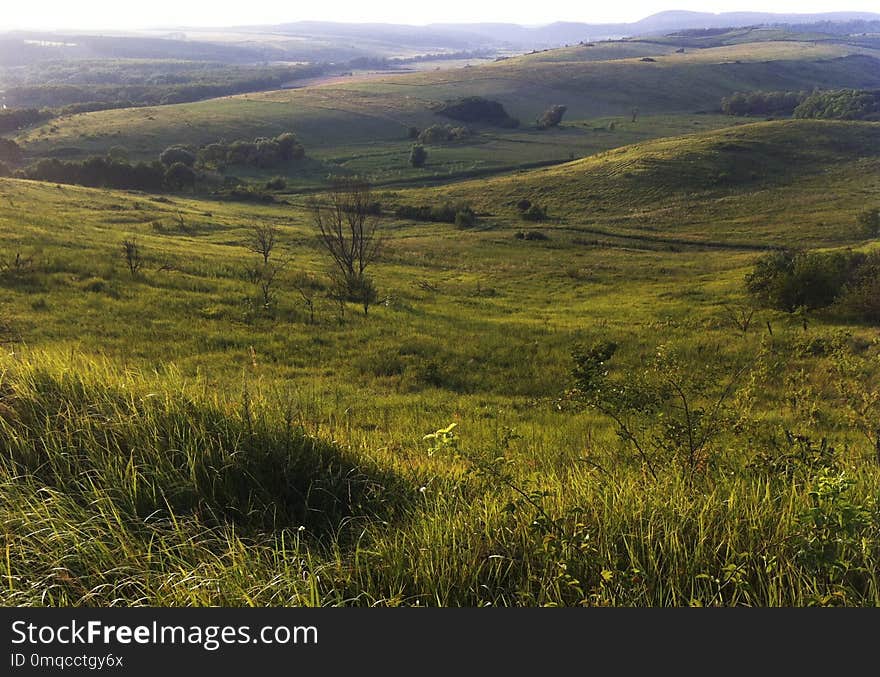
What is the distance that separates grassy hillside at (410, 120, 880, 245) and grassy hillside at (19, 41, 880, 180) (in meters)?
25.7

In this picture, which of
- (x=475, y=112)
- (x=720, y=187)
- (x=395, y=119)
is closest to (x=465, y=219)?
(x=720, y=187)

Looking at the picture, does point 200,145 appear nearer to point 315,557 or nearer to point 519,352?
point 519,352

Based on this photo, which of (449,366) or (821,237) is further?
(821,237)

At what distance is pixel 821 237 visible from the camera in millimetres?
58062

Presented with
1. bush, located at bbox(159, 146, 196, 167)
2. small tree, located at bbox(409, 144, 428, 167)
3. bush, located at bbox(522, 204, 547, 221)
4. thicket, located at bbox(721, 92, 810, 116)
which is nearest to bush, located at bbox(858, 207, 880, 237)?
bush, located at bbox(522, 204, 547, 221)

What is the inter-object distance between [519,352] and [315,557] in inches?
582

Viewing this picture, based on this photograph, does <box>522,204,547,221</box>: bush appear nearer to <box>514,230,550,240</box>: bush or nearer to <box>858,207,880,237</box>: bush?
<box>514,230,550,240</box>: bush

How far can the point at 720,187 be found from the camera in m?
80.2

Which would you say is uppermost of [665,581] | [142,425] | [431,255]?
[142,425]

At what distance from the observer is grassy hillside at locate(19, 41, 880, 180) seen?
370 ft

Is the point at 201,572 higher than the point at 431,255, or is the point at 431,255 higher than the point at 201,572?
the point at 201,572

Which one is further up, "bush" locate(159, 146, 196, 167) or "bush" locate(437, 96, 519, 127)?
"bush" locate(437, 96, 519, 127)

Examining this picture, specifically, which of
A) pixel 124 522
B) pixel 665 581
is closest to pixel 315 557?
pixel 124 522

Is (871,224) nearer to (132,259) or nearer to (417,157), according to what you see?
(132,259)
